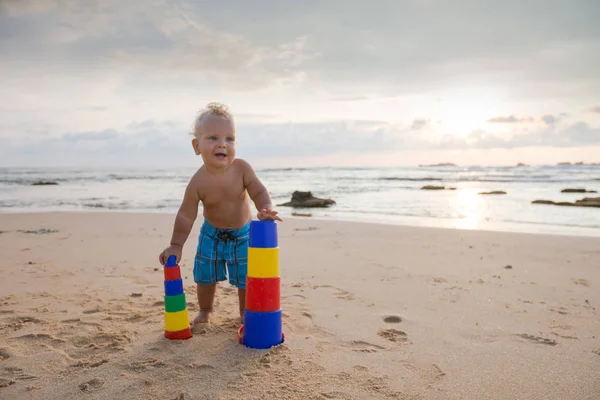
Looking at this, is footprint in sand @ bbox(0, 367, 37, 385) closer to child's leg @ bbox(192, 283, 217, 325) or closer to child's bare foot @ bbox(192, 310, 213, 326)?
child's bare foot @ bbox(192, 310, 213, 326)

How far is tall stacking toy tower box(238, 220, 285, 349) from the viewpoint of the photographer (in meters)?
2.90

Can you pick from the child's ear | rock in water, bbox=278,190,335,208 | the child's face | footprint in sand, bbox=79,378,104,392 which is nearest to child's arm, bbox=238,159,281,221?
the child's face

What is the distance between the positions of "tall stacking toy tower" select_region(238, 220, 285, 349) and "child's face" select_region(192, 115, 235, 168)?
2.29 ft

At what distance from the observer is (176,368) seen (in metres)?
2.63

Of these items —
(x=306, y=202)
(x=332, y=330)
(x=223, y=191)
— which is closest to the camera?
(x=332, y=330)

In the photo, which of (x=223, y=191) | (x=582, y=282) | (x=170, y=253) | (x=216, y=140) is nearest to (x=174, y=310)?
(x=170, y=253)

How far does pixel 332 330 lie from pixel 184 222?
1373 millimetres

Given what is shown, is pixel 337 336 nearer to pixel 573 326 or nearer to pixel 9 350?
pixel 573 326

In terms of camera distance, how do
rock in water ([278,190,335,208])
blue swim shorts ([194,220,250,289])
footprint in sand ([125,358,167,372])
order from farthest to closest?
rock in water ([278,190,335,208]) → blue swim shorts ([194,220,250,289]) → footprint in sand ([125,358,167,372])

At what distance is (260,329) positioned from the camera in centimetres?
291

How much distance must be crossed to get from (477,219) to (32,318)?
9821mm

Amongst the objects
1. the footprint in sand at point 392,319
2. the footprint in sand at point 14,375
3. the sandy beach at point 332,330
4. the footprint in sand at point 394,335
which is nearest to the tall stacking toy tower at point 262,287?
the sandy beach at point 332,330

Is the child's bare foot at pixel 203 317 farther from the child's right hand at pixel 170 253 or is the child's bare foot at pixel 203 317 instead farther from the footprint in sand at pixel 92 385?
the footprint in sand at pixel 92 385

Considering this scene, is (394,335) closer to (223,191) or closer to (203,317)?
(203,317)
